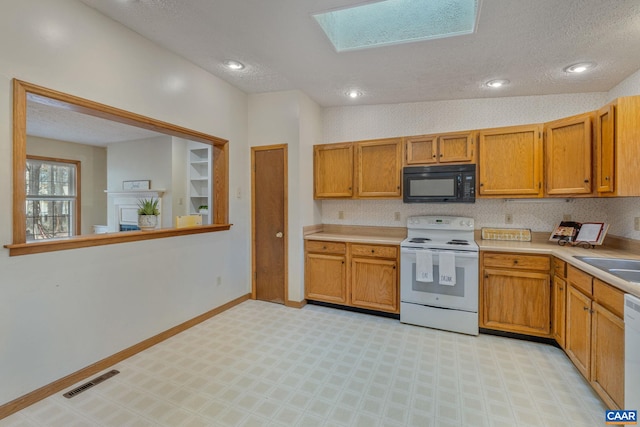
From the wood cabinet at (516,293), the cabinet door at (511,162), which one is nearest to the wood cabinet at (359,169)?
the cabinet door at (511,162)

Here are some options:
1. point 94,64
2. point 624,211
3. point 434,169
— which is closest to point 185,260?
point 94,64

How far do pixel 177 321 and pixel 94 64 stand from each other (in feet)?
7.58

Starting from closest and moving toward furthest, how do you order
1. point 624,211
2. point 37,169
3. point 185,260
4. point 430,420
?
point 430,420 → point 624,211 → point 185,260 → point 37,169

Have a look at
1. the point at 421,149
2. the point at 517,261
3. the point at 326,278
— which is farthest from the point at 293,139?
the point at 517,261

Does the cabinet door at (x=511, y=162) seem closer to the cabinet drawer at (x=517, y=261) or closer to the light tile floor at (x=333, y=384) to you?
the cabinet drawer at (x=517, y=261)

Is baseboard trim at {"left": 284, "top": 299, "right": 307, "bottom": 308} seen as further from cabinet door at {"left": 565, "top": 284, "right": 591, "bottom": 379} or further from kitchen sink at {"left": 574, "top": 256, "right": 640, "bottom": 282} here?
kitchen sink at {"left": 574, "top": 256, "right": 640, "bottom": 282}

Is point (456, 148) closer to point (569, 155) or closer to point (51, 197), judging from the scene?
point (569, 155)

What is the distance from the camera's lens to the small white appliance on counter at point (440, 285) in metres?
2.85

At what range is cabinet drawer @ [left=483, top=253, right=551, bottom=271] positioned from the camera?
263 centimetres

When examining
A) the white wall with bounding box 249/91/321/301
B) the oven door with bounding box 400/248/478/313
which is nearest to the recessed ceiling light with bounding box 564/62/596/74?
the oven door with bounding box 400/248/478/313

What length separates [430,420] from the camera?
1.74m

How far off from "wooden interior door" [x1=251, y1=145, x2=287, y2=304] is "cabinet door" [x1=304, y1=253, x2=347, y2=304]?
310 mm

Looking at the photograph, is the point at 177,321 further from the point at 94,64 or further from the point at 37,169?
the point at 37,169

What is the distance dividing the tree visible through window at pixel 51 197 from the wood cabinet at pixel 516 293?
21.7 ft
